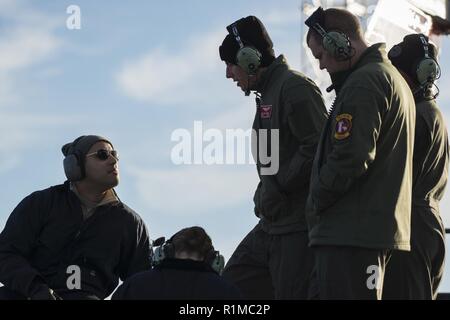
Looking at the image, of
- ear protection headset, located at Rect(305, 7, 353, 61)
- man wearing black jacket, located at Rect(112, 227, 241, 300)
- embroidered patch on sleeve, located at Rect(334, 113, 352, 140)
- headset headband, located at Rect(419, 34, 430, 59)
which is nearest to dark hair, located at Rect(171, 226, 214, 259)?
man wearing black jacket, located at Rect(112, 227, 241, 300)

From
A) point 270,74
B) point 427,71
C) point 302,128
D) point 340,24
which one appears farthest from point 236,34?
point 427,71

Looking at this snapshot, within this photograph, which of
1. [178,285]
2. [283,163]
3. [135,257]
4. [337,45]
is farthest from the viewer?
[135,257]

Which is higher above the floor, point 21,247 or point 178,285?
point 21,247

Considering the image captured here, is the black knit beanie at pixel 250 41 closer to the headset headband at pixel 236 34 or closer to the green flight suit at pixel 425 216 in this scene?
the headset headband at pixel 236 34

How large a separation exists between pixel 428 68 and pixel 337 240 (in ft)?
4.77

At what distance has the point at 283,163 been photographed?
8.01 meters

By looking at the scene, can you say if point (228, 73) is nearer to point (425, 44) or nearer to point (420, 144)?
point (425, 44)

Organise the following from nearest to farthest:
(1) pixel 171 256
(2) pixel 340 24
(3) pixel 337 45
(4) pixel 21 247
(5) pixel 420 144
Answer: (1) pixel 171 256 < (3) pixel 337 45 < (2) pixel 340 24 < (5) pixel 420 144 < (4) pixel 21 247

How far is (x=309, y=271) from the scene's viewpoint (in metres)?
7.97

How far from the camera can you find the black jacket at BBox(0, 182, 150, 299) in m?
8.42

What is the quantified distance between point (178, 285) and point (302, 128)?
1.37 metres
